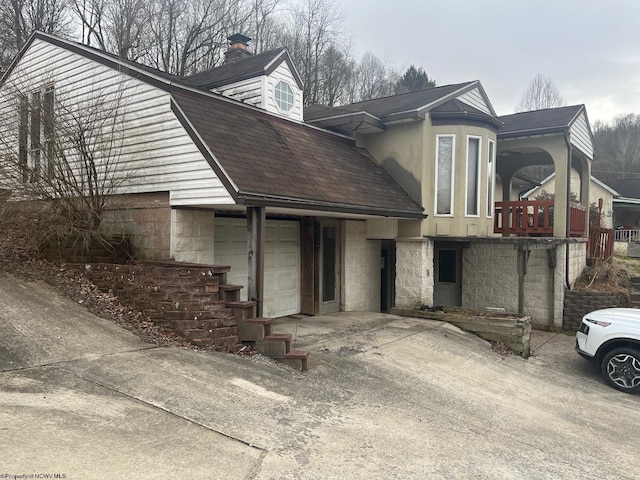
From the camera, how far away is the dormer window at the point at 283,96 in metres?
11.2

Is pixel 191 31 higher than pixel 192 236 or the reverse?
higher

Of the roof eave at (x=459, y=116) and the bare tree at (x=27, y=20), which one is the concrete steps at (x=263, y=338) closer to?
the roof eave at (x=459, y=116)

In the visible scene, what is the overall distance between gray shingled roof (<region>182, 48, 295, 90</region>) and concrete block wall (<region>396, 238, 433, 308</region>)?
17.5 ft

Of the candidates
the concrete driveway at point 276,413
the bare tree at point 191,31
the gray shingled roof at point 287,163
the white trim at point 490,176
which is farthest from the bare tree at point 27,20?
the white trim at point 490,176

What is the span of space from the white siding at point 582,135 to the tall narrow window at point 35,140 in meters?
12.9

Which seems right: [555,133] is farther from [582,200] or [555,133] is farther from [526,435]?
[526,435]

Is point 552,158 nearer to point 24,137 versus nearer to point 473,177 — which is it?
point 473,177

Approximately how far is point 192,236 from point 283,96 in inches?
199

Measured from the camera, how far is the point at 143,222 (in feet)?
26.8

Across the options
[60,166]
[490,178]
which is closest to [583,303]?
[490,178]

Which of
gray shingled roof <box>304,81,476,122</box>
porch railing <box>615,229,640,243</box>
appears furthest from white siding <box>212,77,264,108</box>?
porch railing <box>615,229,640,243</box>

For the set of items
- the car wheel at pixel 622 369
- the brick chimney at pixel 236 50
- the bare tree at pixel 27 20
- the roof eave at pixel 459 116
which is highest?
the bare tree at pixel 27 20

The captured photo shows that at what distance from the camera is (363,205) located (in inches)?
358

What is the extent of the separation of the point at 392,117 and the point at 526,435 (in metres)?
8.07
